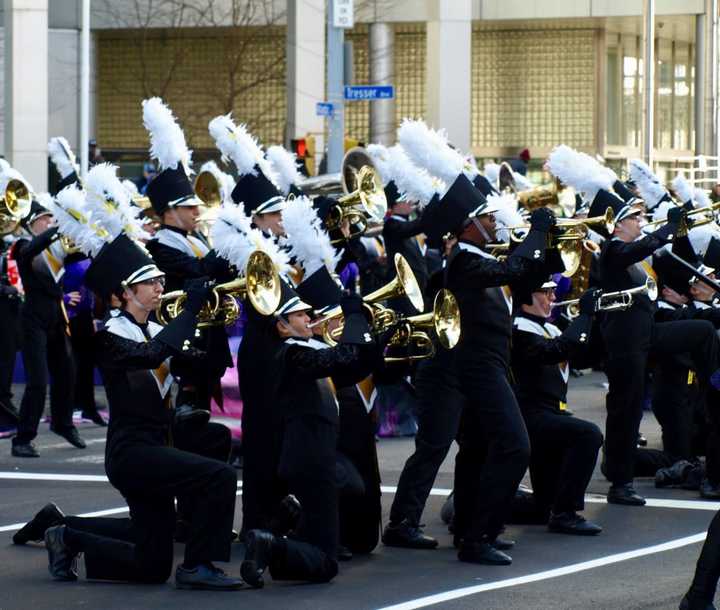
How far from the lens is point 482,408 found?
32.4 feet

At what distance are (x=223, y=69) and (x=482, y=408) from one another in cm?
3185

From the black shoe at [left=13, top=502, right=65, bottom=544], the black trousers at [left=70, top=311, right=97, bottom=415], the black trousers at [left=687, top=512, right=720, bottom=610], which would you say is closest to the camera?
the black trousers at [left=687, top=512, right=720, bottom=610]

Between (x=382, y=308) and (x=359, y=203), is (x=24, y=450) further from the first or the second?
(x=382, y=308)

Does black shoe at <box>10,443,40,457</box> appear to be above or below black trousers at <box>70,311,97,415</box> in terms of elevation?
below

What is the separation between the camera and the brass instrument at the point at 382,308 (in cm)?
938

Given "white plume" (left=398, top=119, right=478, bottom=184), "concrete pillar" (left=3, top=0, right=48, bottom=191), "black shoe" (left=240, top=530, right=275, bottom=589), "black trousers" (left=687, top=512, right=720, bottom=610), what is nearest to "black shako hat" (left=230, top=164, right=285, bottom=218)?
"white plume" (left=398, top=119, right=478, bottom=184)

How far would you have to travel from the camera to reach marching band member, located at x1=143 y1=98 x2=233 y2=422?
38.3 ft

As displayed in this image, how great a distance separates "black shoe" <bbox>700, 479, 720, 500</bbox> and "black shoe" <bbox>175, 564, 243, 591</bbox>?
13.3 feet

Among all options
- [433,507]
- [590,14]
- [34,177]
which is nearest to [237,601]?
[433,507]

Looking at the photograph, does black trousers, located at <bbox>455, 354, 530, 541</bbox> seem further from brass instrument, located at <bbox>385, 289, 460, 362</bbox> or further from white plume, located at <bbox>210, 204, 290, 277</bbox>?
white plume, located at <bbox>210, 204, 290, 277</bbox>

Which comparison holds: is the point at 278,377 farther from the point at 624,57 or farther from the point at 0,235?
the point at 624,57

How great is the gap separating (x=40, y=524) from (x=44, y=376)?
158 inches

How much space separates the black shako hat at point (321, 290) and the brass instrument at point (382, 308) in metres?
0.05

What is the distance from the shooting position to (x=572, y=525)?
10.6 m
